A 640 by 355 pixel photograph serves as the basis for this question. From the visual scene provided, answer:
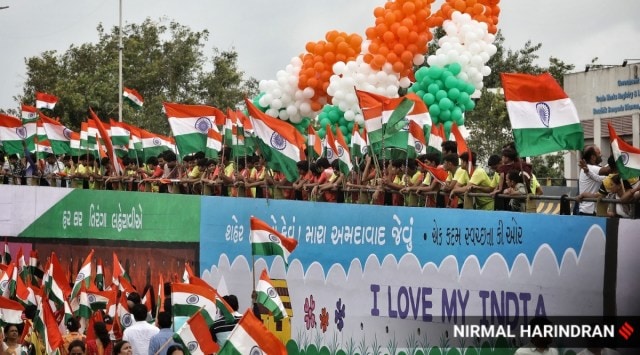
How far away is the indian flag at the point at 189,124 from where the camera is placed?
28016 millimetres

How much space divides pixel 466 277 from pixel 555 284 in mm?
1811

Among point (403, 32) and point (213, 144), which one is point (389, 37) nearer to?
point (403, 32)

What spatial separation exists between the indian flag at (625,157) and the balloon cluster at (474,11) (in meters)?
13.0

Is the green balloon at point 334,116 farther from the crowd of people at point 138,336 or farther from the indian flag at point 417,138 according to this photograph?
the crowd of people at point 138,336

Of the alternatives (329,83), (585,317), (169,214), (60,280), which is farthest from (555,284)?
(329,83)

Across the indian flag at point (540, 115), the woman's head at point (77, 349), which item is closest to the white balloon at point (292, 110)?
the indian flag at point (540, 115)

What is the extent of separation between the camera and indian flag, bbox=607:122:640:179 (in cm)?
1709

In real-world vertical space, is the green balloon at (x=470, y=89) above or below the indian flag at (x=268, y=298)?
above

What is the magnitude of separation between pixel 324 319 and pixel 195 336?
23.6ft

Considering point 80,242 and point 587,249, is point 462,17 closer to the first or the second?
point 80,242

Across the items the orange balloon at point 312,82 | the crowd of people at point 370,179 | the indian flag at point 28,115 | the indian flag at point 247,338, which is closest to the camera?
the indian flag at point 247,338

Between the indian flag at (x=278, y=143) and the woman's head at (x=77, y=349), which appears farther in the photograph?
the indian flag at (x=278, y=143)

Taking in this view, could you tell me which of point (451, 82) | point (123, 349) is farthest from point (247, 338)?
point (451, 82)

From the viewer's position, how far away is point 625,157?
17172 mm
